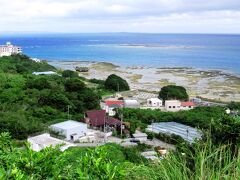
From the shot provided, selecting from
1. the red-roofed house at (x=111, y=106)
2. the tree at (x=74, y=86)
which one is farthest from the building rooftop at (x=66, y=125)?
the tree at (x=74, y=86)

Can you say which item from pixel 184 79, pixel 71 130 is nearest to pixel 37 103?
pixel 71 130

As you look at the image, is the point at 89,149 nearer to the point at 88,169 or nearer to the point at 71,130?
the point at 88,169

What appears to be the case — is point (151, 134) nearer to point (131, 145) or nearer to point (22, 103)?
point (131, 145)

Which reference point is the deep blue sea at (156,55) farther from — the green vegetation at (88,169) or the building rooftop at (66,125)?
the green vegetation at (88,169)

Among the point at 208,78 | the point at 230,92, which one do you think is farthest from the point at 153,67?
the point at 230,92

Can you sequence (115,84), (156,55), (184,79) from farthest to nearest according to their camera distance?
(156,55) < (184,79) < (115,84)

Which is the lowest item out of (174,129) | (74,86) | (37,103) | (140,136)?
(174,129)
